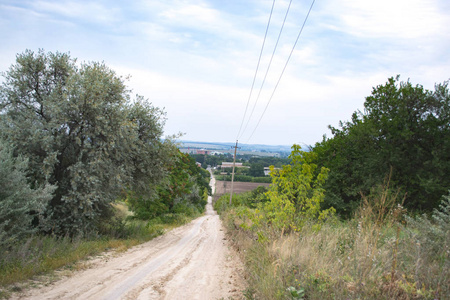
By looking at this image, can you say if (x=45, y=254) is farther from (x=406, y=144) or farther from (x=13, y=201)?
(x=406, y=144)

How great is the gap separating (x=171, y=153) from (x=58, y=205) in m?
6.01

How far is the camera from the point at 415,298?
3598 millimetres

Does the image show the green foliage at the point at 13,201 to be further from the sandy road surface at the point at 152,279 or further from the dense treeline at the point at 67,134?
the sandy road surface at the point at 152,279

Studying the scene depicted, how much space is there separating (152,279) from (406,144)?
2270 centimetres

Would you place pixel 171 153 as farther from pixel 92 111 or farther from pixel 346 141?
pixel 346 141

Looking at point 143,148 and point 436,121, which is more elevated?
point 436,121

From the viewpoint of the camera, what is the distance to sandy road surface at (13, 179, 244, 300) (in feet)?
19.4

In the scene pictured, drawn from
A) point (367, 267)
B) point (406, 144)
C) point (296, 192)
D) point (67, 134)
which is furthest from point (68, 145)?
point (406, 144)

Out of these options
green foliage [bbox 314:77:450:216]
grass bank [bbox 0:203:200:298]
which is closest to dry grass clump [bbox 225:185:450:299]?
grass bank [bbox 0:203:200:298]

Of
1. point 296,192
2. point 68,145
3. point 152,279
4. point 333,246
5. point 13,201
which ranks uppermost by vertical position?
point 68,145

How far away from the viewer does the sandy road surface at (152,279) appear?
19.4 feet

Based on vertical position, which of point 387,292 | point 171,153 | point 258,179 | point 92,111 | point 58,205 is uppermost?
point 92,111

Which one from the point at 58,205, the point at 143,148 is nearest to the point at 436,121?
the point at 143,148

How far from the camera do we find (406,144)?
75.5ft
